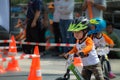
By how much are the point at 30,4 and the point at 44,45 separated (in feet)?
3.98

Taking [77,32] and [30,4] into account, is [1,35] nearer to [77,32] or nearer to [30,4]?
[30,4]

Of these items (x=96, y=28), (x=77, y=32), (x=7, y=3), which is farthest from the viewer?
(x=7, y=3)

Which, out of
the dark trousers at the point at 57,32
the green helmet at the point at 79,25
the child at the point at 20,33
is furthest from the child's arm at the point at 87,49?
the child at the point at 20,33

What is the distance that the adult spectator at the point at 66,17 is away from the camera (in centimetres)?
1146

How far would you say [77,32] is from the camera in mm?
6336

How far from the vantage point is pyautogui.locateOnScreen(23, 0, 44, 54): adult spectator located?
474 inches

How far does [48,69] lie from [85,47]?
418cm

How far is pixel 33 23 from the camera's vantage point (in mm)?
12141

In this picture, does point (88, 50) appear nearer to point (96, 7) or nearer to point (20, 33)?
point (96, 7)

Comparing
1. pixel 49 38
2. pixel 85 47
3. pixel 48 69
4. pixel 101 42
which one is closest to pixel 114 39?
pixel 49 38

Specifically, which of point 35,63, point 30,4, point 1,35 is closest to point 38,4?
point 30,4

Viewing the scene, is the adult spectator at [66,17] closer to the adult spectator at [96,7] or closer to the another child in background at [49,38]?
the adult spectator at [96,7]

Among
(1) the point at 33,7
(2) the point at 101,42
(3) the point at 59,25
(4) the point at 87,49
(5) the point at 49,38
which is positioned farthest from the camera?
(5) the point at 49,38

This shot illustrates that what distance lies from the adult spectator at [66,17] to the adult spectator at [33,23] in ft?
2.46
